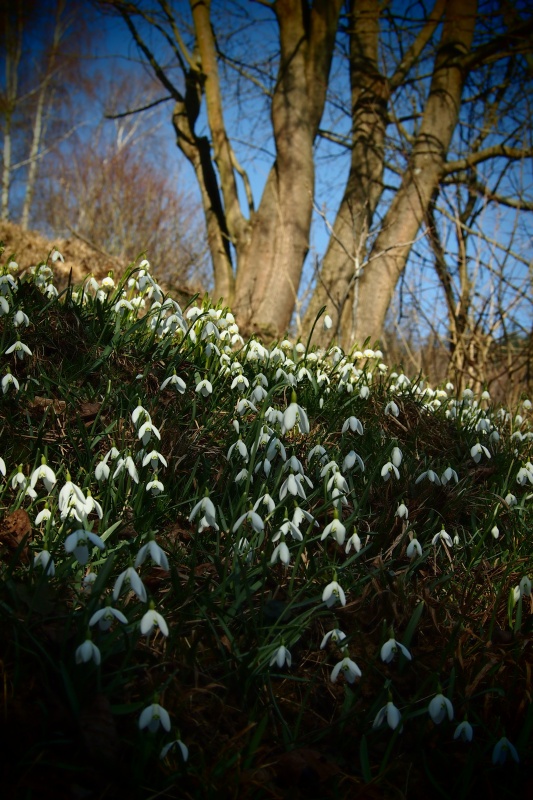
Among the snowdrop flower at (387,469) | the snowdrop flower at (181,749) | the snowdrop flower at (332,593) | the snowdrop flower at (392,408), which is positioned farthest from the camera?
the snowdrop flower at (392,408)

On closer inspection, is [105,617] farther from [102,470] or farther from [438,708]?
[438,708]

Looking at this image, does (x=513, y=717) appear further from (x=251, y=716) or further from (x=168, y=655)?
(x=168, y=655)

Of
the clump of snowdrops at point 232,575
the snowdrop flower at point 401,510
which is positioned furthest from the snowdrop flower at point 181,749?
the snowdrop flower at point 401,510

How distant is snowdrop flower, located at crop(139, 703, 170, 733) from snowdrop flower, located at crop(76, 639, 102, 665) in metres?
0.16

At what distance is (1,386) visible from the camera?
8.71 ft

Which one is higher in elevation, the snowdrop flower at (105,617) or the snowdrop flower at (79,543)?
the snowdrop flower at (79,543)

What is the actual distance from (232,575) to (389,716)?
58 centimetres

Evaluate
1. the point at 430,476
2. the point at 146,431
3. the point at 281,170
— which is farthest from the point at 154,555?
the point at 281,170

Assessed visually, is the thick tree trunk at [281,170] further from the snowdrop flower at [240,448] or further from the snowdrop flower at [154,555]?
the snowdrop flower at [154,555]

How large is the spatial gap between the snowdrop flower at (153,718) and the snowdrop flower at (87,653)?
0.51ft

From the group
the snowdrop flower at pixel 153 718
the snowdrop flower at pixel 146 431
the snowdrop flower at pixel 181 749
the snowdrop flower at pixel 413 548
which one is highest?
the snowdrop flower at pixel 146 431

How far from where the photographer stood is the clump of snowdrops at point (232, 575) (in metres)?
1.52

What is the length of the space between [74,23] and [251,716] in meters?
27.9

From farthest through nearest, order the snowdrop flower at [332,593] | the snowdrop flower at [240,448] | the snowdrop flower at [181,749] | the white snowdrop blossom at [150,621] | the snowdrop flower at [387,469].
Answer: the snowdrop flower at [387,469] → the snowdrop flower at [240,448] → the snowdrop flower at [332,593] → the white snowdrop blossom at [150,621] → the snowdrop flower at [181,749]
